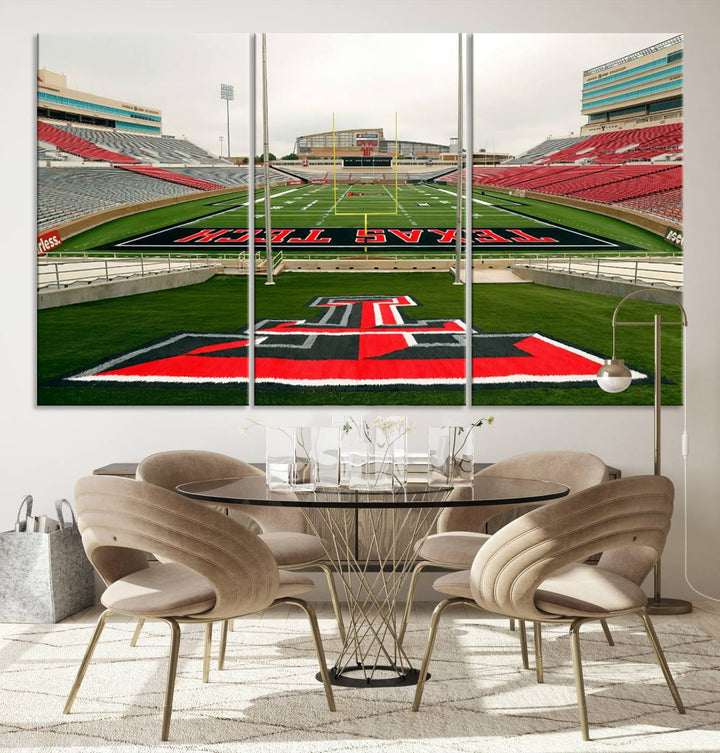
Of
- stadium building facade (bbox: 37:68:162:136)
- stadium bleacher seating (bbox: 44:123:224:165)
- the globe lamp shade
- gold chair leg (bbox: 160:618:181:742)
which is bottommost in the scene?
gold chair leg (bbox: 160:618:181:742)

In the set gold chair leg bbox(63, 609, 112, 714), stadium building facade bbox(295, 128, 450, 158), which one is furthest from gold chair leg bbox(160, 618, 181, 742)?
stadium building facade bbox(295, 128, 450, 158)

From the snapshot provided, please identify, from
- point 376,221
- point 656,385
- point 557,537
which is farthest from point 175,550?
point 656,385

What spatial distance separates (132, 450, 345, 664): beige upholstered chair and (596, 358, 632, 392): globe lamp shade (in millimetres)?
1576

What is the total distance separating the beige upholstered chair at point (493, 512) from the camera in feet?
13.2

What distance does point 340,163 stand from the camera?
17.3 feet

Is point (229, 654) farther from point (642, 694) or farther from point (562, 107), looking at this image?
point (562, 107)

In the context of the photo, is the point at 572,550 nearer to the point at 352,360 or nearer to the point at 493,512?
the point at 493,512

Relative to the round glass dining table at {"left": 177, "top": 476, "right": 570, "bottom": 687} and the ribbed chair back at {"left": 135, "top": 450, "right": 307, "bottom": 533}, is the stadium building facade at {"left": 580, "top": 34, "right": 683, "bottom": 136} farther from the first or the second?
the ribbed chair back at {"left": 135, "top": 450, "right": 307, "bottom": 533}

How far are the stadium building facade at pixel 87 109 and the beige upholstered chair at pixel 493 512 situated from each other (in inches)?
101

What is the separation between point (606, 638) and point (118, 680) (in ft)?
7.14

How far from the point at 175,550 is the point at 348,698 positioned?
0.96 meters

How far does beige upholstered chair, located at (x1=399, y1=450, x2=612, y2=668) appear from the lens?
13.2 ft

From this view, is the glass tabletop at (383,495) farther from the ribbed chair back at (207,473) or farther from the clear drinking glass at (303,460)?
the ribbed chair back at (207,473)

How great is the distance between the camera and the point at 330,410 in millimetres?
5176
